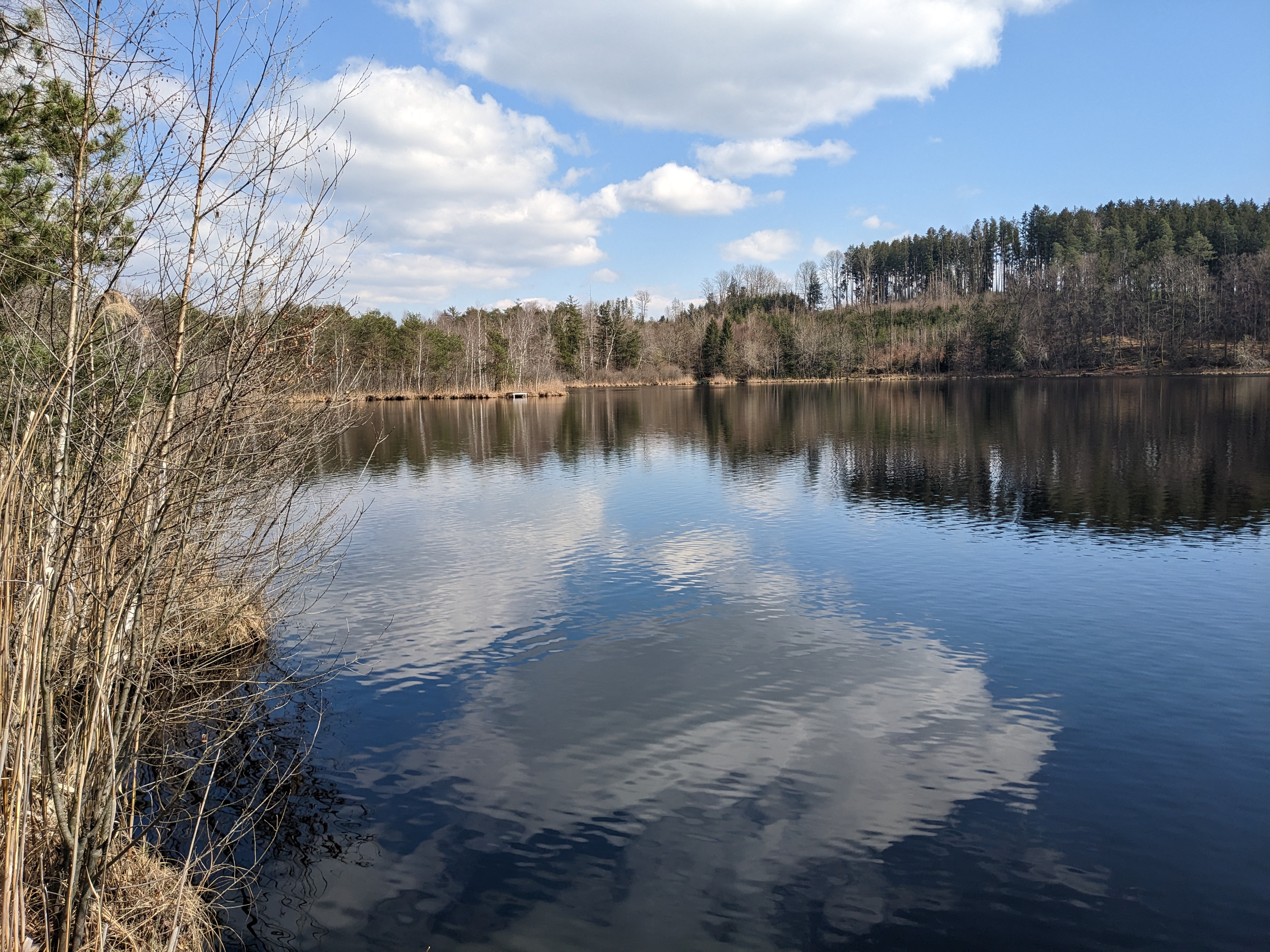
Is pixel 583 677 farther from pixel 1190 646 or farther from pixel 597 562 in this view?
pixel 1190 646

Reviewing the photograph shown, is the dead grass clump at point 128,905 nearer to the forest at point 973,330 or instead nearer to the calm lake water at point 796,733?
the calm lake water at point 796,733

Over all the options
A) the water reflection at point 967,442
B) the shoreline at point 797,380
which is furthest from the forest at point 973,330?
the water reflection at point 967,442

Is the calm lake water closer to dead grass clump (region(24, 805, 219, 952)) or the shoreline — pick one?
dead grass clump (region(24, 805, 219, 952))

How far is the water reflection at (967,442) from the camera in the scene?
75.9 ft

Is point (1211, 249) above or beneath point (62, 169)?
above

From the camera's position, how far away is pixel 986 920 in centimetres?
638

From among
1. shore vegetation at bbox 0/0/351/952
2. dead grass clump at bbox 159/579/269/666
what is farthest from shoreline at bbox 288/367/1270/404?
shore vegetation at bbox 0/0/351/952

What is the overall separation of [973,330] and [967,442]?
7827 cm

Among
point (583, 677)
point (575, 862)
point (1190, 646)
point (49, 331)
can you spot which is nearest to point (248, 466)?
point (49, 331)

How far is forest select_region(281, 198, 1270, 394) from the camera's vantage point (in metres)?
93.0

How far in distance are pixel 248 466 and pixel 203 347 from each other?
7.07 feet

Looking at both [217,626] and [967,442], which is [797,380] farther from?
[217,626]

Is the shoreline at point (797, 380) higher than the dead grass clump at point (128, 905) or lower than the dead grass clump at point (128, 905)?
higher

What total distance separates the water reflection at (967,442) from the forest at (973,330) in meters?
18.2
